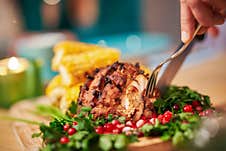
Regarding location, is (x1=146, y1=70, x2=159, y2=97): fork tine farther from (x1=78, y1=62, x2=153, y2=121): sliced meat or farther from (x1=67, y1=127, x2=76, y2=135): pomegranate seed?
(x1=67, y1=127, x2=76, y2=135): pomegranate seed

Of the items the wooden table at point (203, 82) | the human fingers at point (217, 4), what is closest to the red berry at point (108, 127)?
the wooden table at point (203, 82)

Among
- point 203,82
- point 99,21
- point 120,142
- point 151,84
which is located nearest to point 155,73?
point 151,84

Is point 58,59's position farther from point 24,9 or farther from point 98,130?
point 24,9

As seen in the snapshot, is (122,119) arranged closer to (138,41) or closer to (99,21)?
(138,41)

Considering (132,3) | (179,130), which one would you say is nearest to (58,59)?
(179,130)

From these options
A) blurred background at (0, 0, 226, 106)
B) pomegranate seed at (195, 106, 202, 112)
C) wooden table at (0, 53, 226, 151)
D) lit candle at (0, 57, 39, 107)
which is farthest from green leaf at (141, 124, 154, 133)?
blurred background at (0, 0, 226, 106)

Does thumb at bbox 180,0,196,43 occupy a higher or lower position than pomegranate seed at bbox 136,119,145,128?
higher

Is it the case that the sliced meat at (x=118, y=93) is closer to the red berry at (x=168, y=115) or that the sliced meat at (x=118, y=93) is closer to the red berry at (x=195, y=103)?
the red berry at (x=168, y=115)
